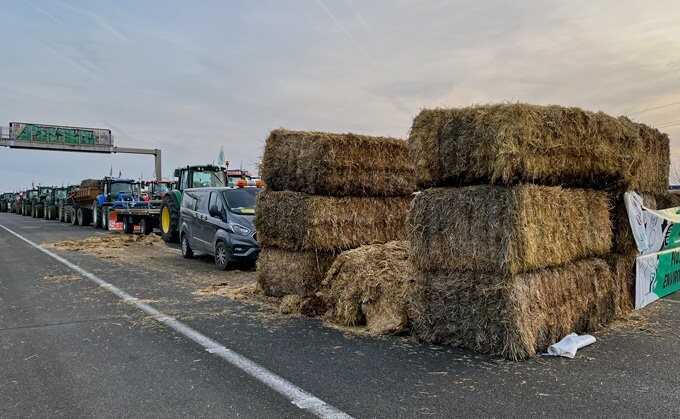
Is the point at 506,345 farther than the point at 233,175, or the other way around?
the point at 233,175

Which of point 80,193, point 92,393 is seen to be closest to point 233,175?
point 80,193

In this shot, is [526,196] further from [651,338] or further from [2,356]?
[2,356]

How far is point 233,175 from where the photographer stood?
2402 centimetres

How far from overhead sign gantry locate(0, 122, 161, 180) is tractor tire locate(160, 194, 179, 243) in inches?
1409

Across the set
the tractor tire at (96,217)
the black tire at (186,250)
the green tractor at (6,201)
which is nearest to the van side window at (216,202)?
the black tire at (186,250)

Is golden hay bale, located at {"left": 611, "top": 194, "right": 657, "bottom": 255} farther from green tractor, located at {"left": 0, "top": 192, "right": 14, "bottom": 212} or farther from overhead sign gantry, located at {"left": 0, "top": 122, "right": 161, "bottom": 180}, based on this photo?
green tractor, located at {"left": 0, "top": 192, "right": 14, "bottom": 212}

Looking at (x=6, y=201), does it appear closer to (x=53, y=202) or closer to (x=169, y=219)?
(x=53, y=202)

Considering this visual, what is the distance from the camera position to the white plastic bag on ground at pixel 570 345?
564 cm

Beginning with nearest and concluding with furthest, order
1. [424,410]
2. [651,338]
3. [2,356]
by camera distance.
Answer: [424,410] < [2,356] < [651,338]

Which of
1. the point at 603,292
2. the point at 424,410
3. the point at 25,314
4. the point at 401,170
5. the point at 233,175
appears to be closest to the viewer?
the point at 424,410

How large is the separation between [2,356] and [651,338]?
7.04m

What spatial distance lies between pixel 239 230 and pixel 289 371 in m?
7.03

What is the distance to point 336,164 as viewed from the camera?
8742mm

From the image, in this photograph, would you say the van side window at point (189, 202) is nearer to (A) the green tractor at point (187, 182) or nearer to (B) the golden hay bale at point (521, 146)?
(A) the green tractor at point (187, 182)
